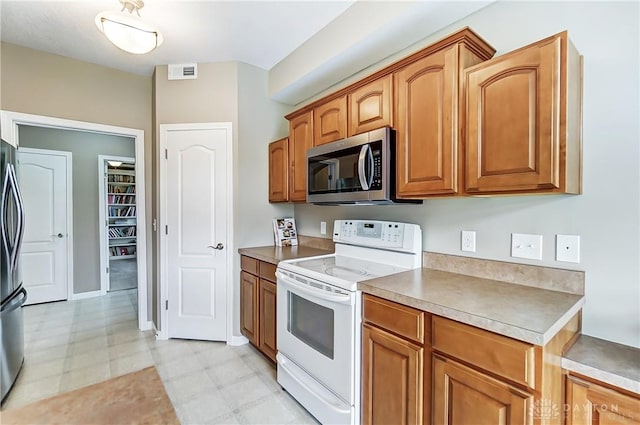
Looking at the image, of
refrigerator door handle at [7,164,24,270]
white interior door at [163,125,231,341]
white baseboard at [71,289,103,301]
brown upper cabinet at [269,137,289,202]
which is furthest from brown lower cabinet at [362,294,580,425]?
white baseboard at [71,289,103,301]

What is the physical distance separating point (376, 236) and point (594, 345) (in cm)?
119

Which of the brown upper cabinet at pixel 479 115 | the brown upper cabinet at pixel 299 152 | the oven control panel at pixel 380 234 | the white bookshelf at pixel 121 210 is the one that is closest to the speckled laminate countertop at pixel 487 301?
the oven control panel at pixel 380 234

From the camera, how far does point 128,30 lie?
1.80 m

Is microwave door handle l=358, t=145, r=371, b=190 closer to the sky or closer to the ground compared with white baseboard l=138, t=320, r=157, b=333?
closer to the sky

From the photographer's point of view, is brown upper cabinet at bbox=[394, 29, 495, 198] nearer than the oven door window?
Yes

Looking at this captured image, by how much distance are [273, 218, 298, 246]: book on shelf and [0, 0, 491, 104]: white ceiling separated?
1.29 metres

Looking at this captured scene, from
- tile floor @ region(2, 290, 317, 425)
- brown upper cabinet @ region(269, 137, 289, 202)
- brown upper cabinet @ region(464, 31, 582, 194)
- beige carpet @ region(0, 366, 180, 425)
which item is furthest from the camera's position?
brown upper cabinet @ region(269, 137, 289, 202)

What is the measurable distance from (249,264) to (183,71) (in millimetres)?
1964

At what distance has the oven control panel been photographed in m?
1.91

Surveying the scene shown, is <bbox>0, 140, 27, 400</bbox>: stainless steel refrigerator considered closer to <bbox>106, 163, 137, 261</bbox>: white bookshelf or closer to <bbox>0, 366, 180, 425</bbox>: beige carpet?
<bbox>0, 366, 180, 425</bbox>: beige carpet

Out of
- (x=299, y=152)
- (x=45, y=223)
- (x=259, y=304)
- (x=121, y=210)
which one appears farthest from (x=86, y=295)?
(x=299, y=152)

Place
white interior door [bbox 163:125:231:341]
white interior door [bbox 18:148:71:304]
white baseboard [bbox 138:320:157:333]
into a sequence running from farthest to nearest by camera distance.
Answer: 1. white interior door [bbox 18:148:71:304]
2. white baseboard [bbox 138:320:157:333]
3. white interior door [bbox 163:125:231:341]

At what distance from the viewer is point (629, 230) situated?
4.10 ft

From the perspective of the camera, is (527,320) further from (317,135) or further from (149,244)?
(149,244)
